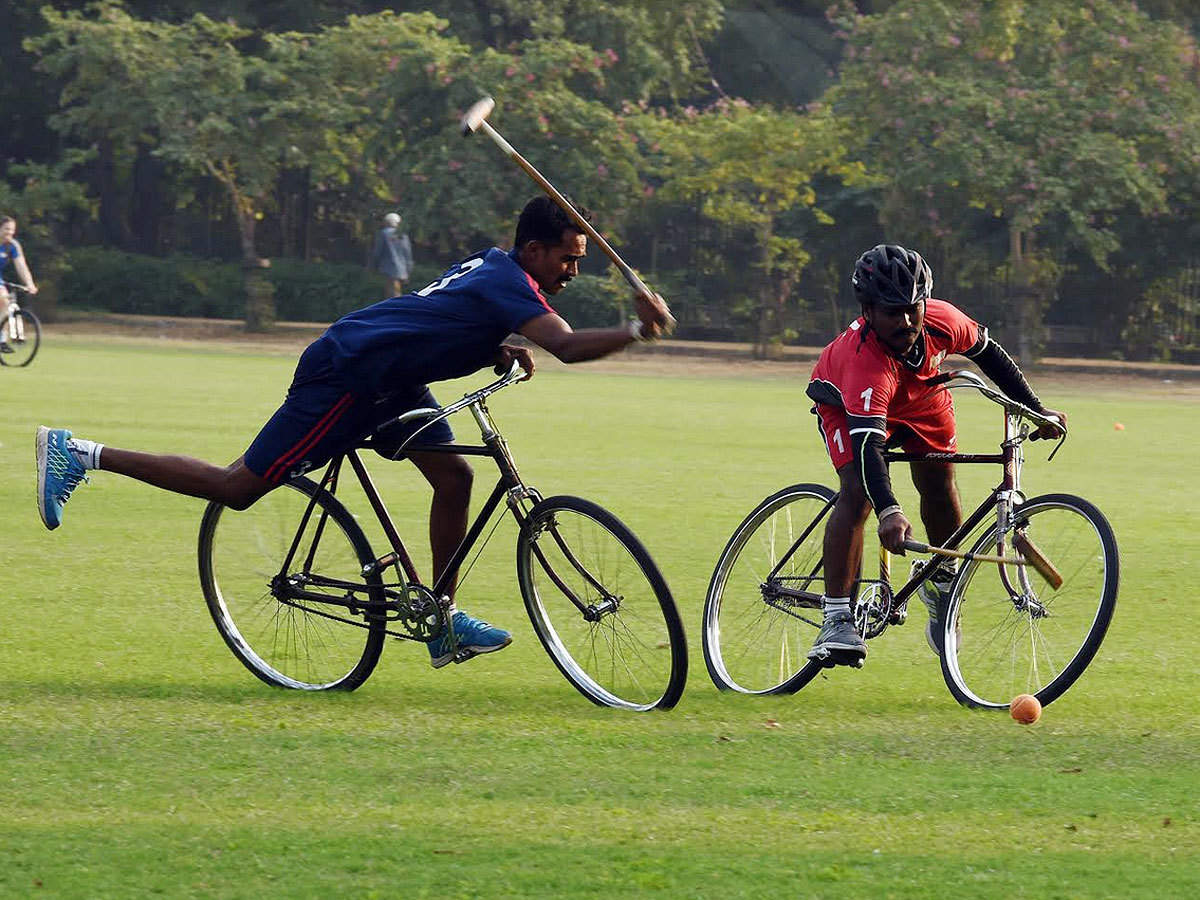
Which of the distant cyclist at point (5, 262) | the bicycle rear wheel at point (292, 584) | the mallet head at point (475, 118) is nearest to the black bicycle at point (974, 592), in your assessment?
the bicycle rear wheel at point (292, 584)

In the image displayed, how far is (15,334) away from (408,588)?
61.1 feet

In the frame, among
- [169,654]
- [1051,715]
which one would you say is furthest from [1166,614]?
[169,654]

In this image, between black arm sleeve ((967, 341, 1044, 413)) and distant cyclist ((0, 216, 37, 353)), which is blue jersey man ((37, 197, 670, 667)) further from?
distant cyclist ((0, 216, 37, 353))

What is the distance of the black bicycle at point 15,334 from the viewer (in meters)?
24.1

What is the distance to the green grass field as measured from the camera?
15.4 ft

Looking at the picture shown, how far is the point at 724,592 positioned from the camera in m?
7.20

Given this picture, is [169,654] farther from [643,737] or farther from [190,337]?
[190,337]

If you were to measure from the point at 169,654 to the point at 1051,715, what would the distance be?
3.09 m

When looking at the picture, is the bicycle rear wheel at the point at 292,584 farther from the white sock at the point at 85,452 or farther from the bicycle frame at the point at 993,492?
the bicycle frame at the point at 993,492

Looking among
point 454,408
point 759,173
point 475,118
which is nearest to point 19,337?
point 759,173

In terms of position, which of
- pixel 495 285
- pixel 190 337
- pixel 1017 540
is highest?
pixel 495 285

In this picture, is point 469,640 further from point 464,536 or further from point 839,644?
point 839,644

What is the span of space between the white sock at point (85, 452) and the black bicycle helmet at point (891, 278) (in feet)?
8.50

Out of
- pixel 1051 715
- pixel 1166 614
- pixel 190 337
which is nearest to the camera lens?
pixel 1051 715
